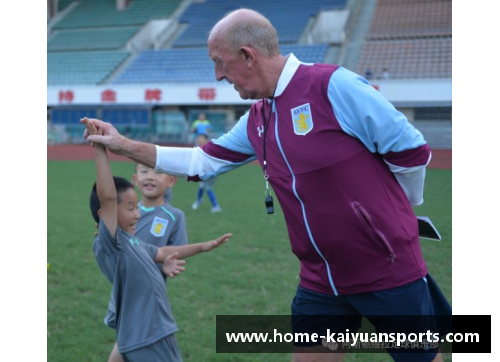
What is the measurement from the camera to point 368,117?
2367 mm

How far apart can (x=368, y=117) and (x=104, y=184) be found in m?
1.33

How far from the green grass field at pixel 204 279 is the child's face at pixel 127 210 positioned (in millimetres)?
1651

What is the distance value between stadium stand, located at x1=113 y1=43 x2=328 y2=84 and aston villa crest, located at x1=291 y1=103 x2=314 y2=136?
85.5 ft

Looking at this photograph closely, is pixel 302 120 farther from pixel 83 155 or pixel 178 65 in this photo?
pixel 178 65

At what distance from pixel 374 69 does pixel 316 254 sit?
2629 cm

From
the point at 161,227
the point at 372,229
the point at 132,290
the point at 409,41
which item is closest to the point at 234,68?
the point at 372,229

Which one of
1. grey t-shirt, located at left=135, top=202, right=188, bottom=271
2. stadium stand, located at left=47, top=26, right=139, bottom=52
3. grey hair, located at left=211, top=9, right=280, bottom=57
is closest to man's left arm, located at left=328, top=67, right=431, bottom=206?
grey hair, located at left=211, top=9, right=280, bottom=57

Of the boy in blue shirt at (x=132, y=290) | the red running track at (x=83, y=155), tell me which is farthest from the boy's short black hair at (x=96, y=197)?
the red running track at (x=83, y=155)

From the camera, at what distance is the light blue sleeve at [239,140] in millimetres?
3012

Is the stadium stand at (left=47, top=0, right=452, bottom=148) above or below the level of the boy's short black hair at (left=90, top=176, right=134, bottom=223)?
above

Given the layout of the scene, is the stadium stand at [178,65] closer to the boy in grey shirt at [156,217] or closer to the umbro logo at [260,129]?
the boy in grey shirt at [156,217]

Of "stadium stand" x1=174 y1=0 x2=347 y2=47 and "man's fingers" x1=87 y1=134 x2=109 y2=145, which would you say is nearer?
"man's fingers" x1=87 y1=134 x2=109 y2=145

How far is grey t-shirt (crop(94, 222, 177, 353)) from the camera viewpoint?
3.10 meters

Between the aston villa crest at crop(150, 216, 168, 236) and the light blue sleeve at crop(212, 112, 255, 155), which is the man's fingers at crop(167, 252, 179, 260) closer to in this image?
the aston villa crest at crop(150, 216, 168, 236)
